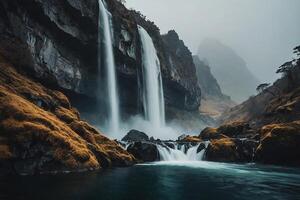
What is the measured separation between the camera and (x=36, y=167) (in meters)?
32.8

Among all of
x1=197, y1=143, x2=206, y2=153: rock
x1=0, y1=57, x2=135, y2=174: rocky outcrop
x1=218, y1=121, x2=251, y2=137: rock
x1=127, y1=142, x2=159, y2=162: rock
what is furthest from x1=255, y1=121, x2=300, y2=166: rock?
x1=0, y1=57, x2=135, y2=174: rocky outcrop

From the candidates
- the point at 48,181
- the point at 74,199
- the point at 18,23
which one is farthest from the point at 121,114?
the point at 74,199

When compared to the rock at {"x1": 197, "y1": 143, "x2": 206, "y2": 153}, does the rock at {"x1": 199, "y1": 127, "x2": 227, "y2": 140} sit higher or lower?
higher

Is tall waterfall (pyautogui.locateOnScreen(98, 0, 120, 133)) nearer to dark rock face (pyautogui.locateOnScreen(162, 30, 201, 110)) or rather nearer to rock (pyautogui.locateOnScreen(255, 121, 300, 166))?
dark rock face (pyautogui.locateOnScreen(162, 30, 201, 110))

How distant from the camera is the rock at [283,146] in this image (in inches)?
2052

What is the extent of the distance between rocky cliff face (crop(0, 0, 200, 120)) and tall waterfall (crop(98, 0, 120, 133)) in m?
2.19

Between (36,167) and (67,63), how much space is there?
48691mm

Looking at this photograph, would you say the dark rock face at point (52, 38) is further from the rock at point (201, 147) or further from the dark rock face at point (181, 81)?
the dark rock face at point (181, 81)

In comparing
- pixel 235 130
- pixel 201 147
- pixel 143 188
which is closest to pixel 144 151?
pixel 201 147

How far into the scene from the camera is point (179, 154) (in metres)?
62.9

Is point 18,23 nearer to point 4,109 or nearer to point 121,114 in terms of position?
point 4,109

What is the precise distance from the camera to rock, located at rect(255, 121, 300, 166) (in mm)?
52125

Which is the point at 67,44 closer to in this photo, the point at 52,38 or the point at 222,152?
the point at 52,38

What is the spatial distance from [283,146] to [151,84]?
6278cm
